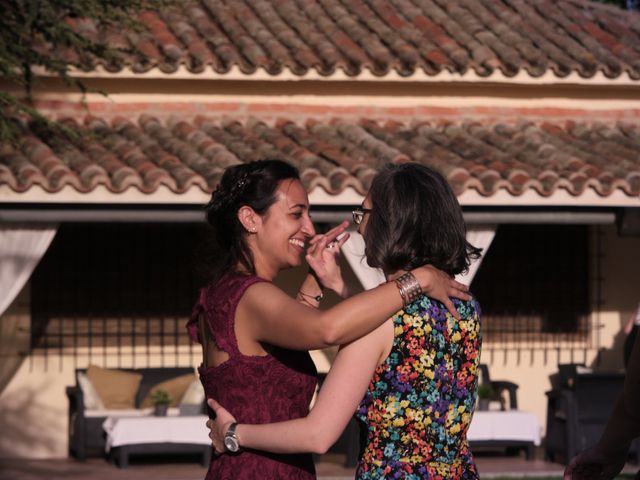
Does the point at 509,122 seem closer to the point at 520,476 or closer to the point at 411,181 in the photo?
the point at 520,476

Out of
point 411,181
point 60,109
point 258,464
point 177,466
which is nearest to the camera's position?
point 411,181

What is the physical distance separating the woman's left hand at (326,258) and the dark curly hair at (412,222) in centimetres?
37

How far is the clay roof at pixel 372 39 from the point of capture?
12.7 metres

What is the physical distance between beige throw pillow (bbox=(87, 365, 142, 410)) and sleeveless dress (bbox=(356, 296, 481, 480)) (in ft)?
29.7

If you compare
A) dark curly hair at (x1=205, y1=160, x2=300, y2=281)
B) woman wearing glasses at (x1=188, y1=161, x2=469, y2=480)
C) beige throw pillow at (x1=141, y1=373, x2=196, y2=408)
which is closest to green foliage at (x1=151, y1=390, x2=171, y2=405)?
beige throw pillow at (x1=141, y1=373, x2=196, y2=408)

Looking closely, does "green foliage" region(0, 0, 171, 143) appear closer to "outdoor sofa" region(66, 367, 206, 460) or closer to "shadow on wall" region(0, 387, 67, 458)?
"outdoor sofa" region(66, 367, 206, 460)

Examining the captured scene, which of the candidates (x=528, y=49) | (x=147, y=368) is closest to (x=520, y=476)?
(x=147, y=368)

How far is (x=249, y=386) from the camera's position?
365 cm

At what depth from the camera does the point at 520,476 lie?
11.2 metres

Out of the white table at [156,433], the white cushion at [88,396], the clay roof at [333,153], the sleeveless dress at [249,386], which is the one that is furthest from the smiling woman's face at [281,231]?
the white cushion at [88,396]

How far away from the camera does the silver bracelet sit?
3.33m

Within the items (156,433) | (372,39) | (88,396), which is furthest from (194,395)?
(372,39)

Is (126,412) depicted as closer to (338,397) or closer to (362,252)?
(362,252)

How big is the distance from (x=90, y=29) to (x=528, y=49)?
4249mm
